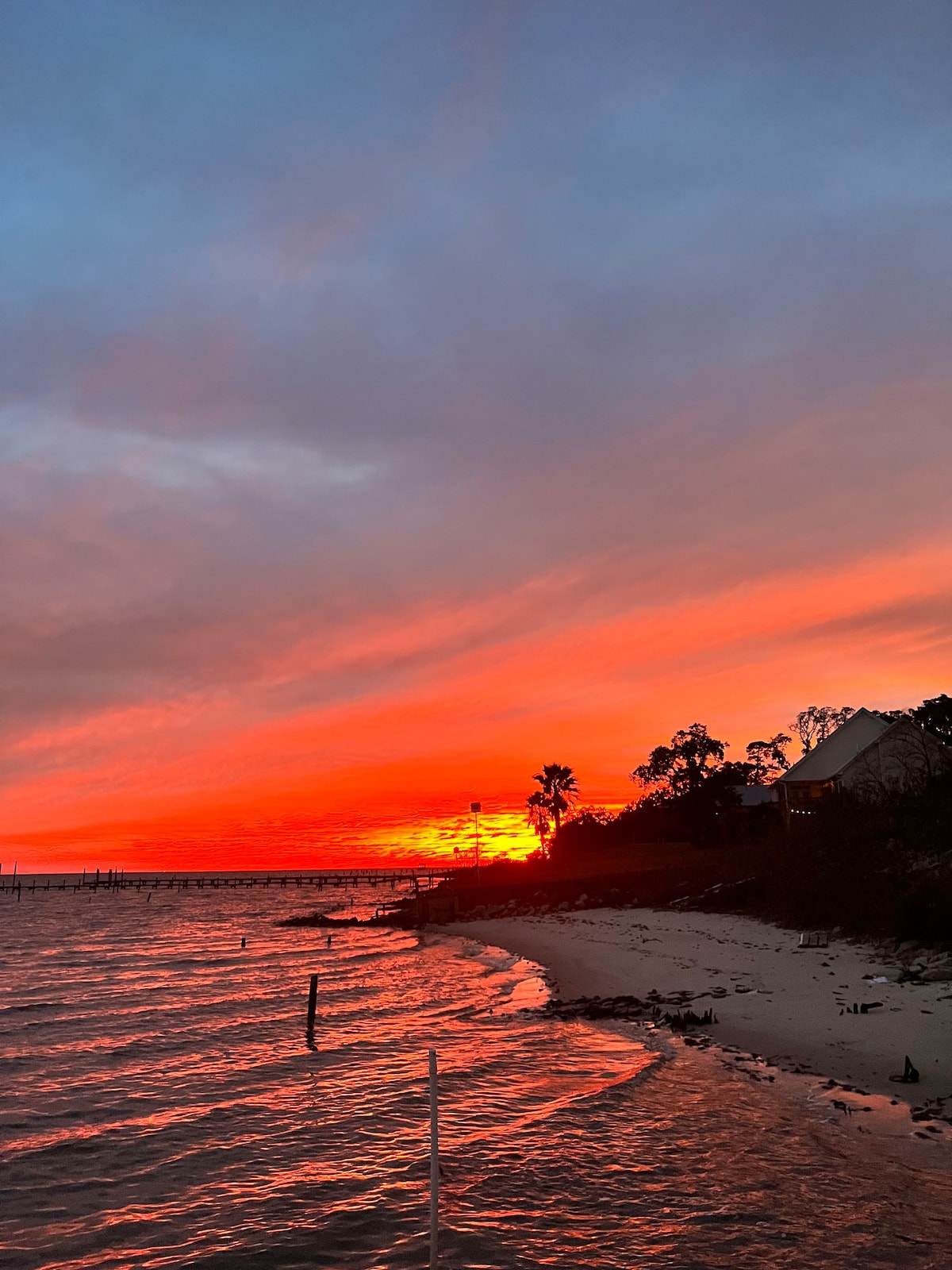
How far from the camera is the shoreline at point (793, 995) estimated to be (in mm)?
16203

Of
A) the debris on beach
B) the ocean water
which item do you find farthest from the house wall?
the ocean water

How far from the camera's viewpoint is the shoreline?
638 inches

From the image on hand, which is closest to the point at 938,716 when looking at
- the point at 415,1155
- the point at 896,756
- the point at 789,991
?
the point at 896,756

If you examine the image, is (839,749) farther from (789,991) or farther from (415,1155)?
(415,1155)

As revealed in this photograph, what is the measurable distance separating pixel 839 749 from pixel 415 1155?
178ft

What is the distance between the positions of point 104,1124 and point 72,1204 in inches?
183

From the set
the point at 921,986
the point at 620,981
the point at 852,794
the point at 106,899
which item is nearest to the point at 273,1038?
the point at 620,981

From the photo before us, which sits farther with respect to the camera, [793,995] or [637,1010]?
[637,1010]

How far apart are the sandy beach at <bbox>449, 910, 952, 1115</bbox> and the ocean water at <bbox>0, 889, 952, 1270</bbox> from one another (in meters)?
1.89

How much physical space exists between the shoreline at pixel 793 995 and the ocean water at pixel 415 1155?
5.31ft

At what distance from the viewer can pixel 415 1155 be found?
1517 centimetres

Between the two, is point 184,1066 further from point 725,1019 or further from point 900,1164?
point 900,1164

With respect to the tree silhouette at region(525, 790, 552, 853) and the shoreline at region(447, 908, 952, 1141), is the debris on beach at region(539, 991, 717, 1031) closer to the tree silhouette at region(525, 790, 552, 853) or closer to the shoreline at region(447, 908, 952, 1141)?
the shoreline at region(447, 908, 952, 1141)

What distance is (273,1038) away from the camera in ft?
89.0
